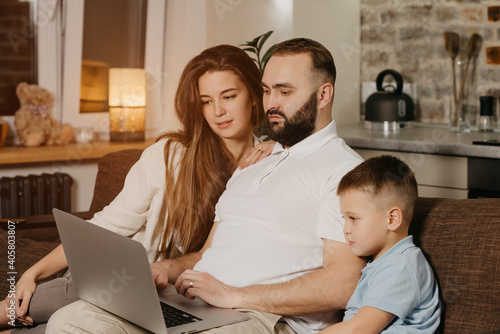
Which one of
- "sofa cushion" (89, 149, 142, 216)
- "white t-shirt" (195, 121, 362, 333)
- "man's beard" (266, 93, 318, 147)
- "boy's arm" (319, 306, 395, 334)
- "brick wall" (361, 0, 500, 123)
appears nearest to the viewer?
"boy's arm" (319, 306, 395, 334)

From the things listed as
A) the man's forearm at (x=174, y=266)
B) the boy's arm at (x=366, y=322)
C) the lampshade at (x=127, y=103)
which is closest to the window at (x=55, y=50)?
the lampshade at (x=127, y=103)

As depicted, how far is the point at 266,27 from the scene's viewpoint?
3.45 metres

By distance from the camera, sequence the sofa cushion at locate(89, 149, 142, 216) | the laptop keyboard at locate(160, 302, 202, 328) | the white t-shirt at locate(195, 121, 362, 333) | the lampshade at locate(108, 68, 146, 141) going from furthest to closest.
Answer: the lampshade at locate(108, 68, 146, 141) < the sofa cushion at locate(89, 149, 142, 216) < the white t-shirt at locate(195, 121, 362, 333) < the laptop keyboard at locate(160, 302, 202, 328)

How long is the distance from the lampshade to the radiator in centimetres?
39

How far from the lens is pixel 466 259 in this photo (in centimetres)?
139

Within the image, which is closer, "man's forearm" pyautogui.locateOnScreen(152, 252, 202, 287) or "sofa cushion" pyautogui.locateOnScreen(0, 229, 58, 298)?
"man's forearm" pyautogui.locateOnScreen(152, 252, 202, 287)

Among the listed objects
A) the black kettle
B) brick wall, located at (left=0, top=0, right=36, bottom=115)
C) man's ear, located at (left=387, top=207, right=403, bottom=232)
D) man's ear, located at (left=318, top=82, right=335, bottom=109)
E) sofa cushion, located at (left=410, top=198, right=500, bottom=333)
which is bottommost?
sofa cushion, located at (left=410, top=198, right=500, bottom=333)

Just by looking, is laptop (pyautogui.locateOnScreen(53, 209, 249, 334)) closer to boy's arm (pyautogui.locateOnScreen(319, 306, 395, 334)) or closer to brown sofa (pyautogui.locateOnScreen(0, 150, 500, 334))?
boy's arm (pyautogui.locateOnScreen(319, 306, 395, 334))

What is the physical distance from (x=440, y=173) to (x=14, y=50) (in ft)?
7.25

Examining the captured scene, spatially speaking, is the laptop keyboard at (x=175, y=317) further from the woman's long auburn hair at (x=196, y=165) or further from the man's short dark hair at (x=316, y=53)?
the man's short dark hair at (x=316, y=53)

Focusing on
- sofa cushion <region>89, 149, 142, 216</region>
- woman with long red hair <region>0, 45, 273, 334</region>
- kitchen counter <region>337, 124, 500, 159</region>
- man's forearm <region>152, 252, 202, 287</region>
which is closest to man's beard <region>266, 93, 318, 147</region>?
woman with long red hair <region>0, 45, 273, 334</region>

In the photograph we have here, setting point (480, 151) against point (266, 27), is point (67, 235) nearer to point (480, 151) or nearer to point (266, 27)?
point (480, 151)

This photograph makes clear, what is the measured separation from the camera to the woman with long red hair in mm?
1907

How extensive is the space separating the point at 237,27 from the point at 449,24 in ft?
3.67
